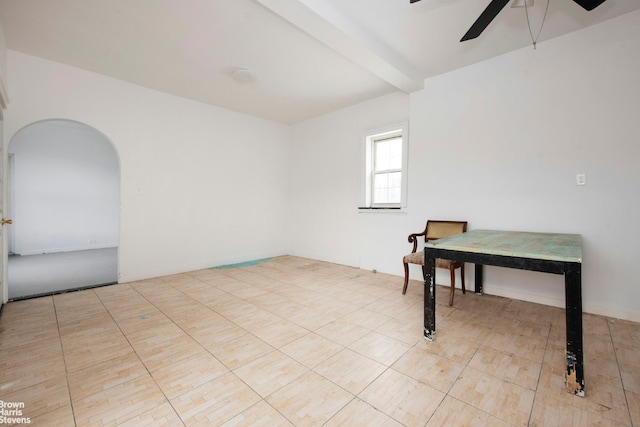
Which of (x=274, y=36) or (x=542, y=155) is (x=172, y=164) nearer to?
(x=274, y=36)

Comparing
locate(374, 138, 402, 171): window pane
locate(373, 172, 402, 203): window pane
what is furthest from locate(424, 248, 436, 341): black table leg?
locate(374, 138, 402, 171): window pane

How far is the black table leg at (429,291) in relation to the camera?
83.5 inches

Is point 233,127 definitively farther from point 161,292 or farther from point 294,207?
point 161,292

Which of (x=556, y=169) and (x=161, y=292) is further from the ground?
(x=556, y=169)

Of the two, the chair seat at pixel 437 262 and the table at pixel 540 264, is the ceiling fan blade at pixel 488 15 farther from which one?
the chair seat at pixel 437 262

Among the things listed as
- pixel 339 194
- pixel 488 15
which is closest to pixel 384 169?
pixel 339 194

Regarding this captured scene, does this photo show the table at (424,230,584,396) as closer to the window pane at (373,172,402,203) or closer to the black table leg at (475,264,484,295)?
the black table leg at (475,264,484,295)

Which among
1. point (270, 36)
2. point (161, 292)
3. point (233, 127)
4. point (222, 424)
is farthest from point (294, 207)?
point (222, 424)

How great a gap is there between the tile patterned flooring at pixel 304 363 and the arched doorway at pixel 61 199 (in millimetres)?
3005

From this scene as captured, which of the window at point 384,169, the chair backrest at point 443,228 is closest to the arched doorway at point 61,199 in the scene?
the window at point 384,169

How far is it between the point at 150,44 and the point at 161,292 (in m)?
2.88

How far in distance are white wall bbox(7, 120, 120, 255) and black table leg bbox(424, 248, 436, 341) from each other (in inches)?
239

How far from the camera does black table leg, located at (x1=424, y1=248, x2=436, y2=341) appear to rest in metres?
2.12

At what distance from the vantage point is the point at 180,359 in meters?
1.93
